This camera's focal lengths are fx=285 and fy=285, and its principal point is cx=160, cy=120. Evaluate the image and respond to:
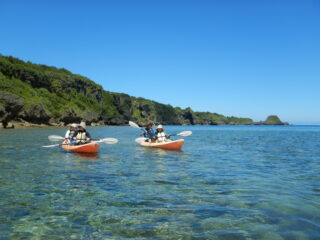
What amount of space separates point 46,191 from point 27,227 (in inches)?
118

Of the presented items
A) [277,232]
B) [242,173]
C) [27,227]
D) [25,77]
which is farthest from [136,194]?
[25,77]

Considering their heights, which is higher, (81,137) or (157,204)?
(81,137)

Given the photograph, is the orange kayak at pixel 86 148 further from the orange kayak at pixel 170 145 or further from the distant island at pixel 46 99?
the distant island at pixel 46 99

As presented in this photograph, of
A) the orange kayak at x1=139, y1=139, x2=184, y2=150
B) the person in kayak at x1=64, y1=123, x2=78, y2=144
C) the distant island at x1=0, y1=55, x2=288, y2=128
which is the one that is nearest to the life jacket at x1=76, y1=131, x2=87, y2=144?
the person in kayak at x1=64, y1=123, x2=78, y2=144

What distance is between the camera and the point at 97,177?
1081 cm

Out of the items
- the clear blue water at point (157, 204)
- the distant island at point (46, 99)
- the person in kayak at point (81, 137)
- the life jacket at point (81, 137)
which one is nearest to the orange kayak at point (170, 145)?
the person in kayak at point (81, 137)

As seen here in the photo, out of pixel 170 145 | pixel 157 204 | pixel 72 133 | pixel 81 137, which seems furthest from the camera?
pixel 170 145

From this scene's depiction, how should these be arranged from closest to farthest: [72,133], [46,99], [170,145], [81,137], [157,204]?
1. [157,204]
2. [81,137]
3. [72,133]
4. [170,145]
5. [46,99]

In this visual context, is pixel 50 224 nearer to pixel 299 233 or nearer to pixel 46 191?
pixel 46 191

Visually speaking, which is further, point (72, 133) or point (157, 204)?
point (72, 133)

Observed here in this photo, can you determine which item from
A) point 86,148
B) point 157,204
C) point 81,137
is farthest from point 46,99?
point 157,204

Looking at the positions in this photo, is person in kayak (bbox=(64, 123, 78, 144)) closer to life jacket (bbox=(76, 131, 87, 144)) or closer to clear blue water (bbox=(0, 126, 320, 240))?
life jacket (bbox=(76, 131, 87, 144))

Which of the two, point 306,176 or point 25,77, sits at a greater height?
point 25,77

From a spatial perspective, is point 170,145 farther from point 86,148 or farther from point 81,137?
point 81,137
